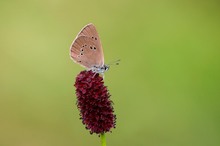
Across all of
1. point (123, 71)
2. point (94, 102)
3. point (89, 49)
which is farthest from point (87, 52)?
point (123, 71)

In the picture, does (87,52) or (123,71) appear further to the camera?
(123,71)

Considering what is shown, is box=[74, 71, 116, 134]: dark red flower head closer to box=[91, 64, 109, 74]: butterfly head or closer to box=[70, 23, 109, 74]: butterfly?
box=[91, 64, 109, 74]: butterfly head

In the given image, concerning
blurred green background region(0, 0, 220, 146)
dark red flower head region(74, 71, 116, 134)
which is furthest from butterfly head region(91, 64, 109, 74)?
blurred green background region(0, 0, 220, 146)

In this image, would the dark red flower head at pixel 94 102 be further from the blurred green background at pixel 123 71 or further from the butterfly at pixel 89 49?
the blurred green background at pixel 123 71

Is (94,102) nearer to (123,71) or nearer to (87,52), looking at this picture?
(87,52)

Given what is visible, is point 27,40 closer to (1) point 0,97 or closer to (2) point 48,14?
(2) point 48,14

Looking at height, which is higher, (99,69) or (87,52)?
(87,52)

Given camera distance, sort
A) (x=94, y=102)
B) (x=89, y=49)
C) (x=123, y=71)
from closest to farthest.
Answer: (x=94, y=102) < (x=89, y=49) < (x=123, y=71)

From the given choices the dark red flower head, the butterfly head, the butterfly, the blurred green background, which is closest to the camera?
the dark red flower head
